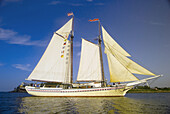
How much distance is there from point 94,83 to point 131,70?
10.5 meters

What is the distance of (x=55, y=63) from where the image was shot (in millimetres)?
34469

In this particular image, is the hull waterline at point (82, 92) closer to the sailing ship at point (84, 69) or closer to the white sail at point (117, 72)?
the sailing ship at point (84, 69)

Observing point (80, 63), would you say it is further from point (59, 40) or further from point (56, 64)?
point (59, 40)

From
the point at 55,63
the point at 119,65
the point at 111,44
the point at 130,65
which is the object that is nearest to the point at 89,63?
the point at 111,44

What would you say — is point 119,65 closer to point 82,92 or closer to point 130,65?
point 130,65

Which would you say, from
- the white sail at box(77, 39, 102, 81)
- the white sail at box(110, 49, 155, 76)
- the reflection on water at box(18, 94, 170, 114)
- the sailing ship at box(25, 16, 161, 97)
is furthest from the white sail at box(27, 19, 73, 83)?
the white sail at box(110, 49, 155, 76)

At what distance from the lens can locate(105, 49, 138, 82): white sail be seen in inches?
A: 1017

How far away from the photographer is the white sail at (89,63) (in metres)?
32.8

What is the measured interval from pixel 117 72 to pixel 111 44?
28.3ft

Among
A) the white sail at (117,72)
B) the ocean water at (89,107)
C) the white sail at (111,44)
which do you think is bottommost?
the ocean water at (89,107)

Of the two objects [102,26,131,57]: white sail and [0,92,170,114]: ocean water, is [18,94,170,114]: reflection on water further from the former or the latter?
[102,26,131,57]: white sail

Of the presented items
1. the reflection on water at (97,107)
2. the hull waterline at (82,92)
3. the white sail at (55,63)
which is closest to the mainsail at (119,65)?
the hull waterline at (82,92)

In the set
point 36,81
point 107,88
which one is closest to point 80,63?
point 107,88

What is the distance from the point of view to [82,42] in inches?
1484
